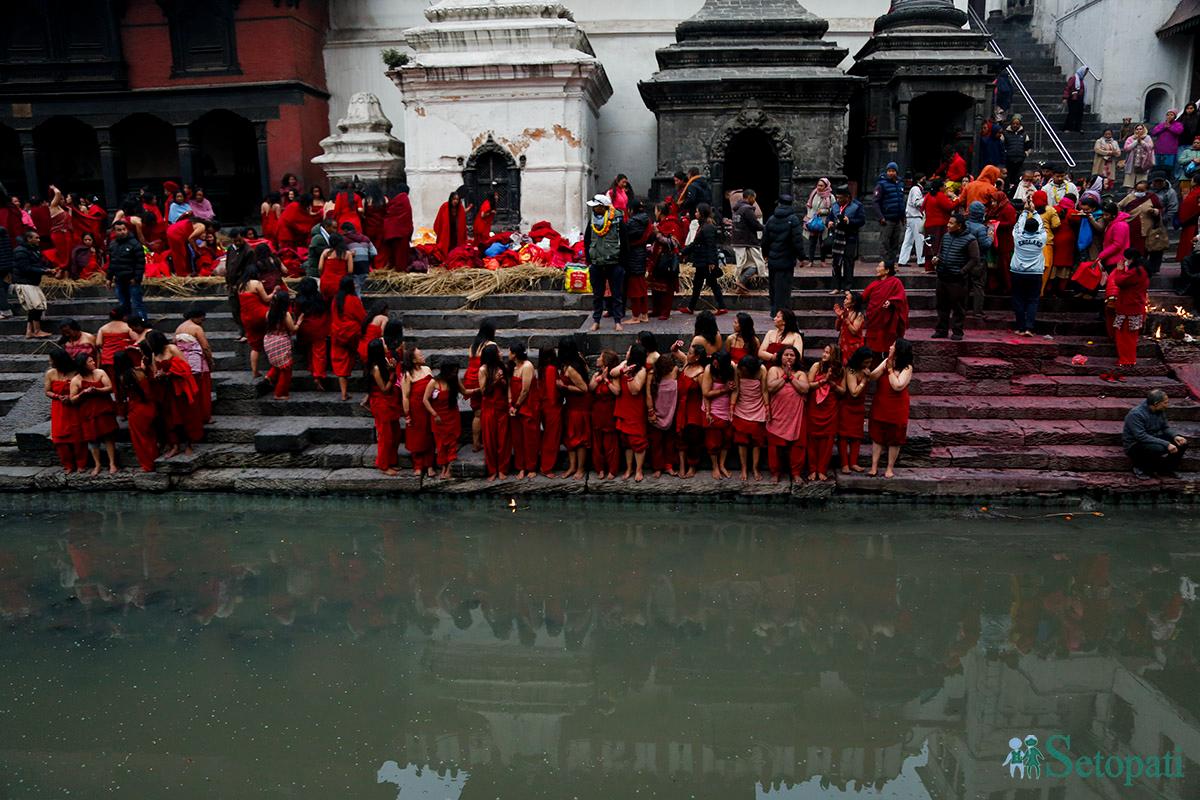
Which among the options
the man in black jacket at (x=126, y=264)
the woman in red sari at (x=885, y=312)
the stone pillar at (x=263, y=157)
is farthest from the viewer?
the stone pillar at (x=263, y=157)

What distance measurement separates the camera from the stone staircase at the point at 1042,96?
52.3ft

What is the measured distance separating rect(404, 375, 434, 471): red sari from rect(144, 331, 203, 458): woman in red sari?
212 centimetres

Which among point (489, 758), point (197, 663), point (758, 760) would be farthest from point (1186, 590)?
point (197, 663)

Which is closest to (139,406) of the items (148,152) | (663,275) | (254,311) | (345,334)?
(254,311)

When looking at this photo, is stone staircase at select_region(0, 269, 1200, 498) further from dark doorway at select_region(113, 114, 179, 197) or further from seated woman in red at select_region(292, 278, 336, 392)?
dark doorway at select_region(113, 114, 179, 197)

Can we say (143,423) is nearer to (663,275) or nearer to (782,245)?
(663,275)

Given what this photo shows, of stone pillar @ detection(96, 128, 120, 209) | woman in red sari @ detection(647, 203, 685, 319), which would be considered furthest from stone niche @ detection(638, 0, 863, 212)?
stone pillar @ detection(96, 128, 120, 209)

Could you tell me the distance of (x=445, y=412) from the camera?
25.5 feet

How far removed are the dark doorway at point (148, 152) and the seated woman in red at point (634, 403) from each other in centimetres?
1358

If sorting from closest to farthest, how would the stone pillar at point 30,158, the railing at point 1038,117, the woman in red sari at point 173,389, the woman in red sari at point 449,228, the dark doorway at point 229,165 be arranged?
the woman in red sari at point 173,389 → the woman in red sari at point 449,228 → the railing at point 1038,117 → the stone pillar at point 30,158 → the dark doorway at point 229,165

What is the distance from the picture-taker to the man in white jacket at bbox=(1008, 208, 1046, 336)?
9.14 meters

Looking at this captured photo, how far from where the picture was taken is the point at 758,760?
14.9ft

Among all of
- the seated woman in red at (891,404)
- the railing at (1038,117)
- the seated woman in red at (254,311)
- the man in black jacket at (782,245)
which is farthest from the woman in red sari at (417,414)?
the railing at (1038,117)

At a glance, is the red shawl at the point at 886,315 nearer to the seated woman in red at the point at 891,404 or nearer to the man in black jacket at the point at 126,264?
the seated woman in red at the point at 891,404
